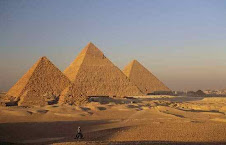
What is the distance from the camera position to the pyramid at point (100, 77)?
46188mm

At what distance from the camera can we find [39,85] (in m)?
27.8

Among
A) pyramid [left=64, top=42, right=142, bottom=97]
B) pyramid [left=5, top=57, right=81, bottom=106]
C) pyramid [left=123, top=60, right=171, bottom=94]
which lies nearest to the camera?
pyramid [left=5, top=57, right=81, bottom=106]

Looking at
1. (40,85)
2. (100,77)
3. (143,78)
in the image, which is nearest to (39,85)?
(40,85)

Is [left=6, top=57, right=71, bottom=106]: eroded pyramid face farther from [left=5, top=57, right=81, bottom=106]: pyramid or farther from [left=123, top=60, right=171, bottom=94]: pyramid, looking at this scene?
[left=123, top=60, right=171, bottom=94]: pyramid

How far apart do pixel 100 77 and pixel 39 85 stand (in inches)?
790

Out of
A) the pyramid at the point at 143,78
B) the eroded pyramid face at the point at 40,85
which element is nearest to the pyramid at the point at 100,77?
the pyramid at the point at 143,78

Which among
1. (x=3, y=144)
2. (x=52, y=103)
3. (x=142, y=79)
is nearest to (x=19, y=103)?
(x=52, y=103)

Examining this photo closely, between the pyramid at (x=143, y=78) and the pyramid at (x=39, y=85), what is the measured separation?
29811 millimetres

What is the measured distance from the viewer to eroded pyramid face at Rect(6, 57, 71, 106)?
26516 mm

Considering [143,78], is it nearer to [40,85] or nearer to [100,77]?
[100,77]

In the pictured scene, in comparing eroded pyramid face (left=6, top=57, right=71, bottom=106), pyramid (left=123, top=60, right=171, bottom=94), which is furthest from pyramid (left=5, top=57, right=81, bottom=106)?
pyramid (left=123, top=60, right=171, bottom=94)

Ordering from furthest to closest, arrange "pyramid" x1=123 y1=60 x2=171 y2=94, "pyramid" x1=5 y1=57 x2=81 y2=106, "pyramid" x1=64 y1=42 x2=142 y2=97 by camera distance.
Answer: "pyramid" x1=123 y1=60 x2=171 y2=94
"pyramid" x1=64 y1=42 x2=142 y2=97
"pyramid" x1=5 y1=57 x2=81 y2=106

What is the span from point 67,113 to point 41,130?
562 centimetres

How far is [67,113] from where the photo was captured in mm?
20047
